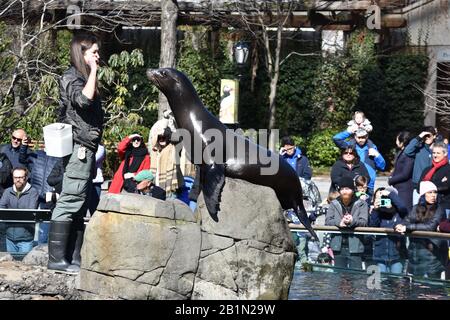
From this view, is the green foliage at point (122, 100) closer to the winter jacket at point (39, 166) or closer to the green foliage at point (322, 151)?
the green foliage at point (322, 151)

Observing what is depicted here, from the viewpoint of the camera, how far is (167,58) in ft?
74.4

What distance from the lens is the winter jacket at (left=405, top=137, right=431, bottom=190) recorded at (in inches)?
558

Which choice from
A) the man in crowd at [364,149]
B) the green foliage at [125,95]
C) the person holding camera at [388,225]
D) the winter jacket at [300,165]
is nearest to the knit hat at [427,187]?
the person holding camera at [388,225]

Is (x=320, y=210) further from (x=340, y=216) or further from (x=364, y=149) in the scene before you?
(x=340, y=216)

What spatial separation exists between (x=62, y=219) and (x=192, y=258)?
1.17 metres

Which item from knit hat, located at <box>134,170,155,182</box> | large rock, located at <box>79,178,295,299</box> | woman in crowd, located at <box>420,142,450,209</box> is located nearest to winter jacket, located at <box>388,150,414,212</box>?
woman in crowd, located at <box>420,142,450,209</box>

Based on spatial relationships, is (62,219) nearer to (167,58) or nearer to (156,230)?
(156,230)

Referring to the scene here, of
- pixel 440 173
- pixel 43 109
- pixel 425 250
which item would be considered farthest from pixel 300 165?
pixel 43 109

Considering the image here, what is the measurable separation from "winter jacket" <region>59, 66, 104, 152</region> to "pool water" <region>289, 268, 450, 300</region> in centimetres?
252

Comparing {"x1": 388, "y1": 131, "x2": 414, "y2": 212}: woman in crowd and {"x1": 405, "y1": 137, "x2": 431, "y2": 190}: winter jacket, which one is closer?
{"x1": 388, "y1": 131, "x2": 414, "y2": 212}: woman in crowd

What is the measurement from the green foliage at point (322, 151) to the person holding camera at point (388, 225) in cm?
1501

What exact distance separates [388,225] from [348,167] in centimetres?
157

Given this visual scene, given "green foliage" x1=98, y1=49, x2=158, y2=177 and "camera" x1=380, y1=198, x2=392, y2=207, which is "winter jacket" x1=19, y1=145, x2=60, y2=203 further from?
"green foliage" x1=98, y1=49, x2=158, y2=177
